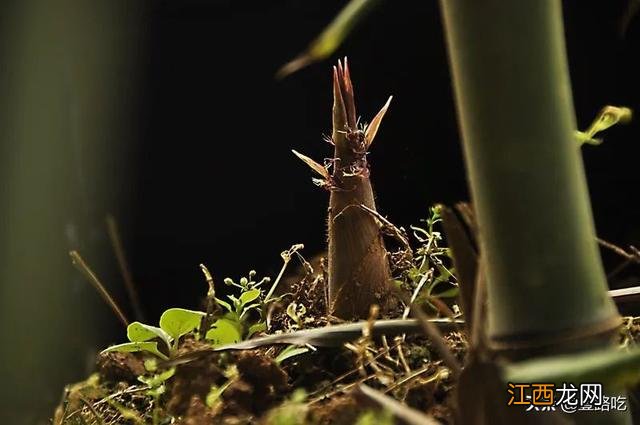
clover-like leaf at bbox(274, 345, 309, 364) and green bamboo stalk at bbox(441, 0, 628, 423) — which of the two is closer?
green bamboo stalk at bbox(441, 0, 628, 423)

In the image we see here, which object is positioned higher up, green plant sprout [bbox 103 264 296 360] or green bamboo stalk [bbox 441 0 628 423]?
green bamboo stalk [bbox 441 0 628 423]

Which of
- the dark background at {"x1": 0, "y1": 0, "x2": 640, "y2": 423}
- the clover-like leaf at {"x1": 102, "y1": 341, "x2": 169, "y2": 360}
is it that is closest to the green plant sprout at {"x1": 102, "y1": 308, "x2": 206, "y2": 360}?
the clover-like leaf at {"x1": 102, "y1": 341, "x2": 169, "y2": 360}

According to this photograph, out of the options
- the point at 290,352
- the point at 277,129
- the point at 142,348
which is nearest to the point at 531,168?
the point at 290,352

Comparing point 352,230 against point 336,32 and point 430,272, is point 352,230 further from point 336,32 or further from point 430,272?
point 336,32

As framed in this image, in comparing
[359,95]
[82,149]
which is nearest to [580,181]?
[359,95]

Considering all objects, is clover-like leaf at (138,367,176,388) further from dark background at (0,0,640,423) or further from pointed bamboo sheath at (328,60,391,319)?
dark background at (0,0,640,423)

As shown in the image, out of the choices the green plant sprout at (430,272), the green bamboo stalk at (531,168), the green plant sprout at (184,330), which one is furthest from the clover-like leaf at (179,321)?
the green bamboo stalk at (531,168)

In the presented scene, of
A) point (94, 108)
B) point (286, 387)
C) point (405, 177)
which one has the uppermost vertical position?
point (94, 108)

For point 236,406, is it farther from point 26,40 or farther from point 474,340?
point 26,40
